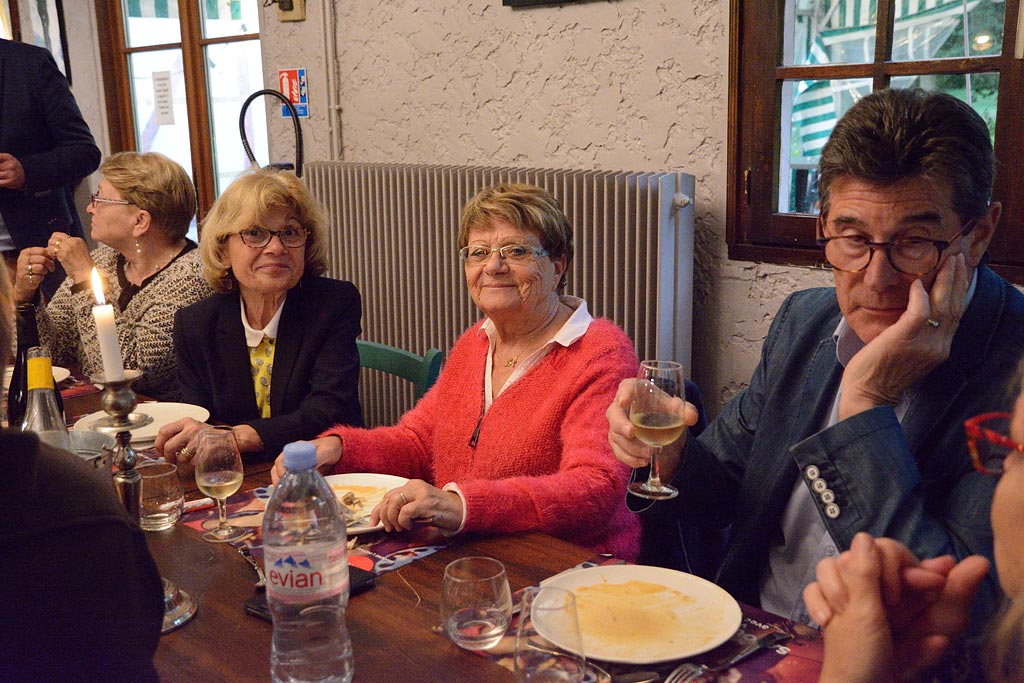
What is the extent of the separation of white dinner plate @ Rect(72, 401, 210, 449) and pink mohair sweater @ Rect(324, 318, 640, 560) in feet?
1.34

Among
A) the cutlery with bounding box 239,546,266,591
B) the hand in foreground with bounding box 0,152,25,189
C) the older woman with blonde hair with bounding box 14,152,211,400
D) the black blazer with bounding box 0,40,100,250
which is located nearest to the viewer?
the cutlery with bounding box 239,546,266,591

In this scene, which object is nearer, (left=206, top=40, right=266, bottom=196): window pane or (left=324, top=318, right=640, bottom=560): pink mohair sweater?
(left=324, top=318, right=640, bottom=560): pink mohair sweater

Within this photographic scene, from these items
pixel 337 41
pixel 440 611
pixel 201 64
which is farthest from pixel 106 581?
pixel 201 64

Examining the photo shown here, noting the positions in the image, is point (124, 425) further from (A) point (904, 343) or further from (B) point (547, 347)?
(A) point (904, 343)

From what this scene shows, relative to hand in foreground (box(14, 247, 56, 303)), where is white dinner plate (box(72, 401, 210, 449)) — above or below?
below

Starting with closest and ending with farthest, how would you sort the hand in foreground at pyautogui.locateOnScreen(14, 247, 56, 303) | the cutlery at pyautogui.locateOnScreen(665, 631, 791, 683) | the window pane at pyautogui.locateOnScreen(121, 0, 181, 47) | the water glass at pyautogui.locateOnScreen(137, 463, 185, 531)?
the cutlery at pyautogui.locateOnScreen(665, 631, 791, 683), the water glass at pyautogui.locateOnScreen(137, 463, 185, 531), the hand in foreground at pyautogui.locateOnScreen(14, 247, 56, 303), the window pane at pyautogui.locateOnScreen(121, 0, 181, 47)

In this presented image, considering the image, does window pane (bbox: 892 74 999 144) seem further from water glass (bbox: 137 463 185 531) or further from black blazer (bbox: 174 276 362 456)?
water glass (bbox: 137 463 185 531)

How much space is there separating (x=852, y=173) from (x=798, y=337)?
33 centimetres

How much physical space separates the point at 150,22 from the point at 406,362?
4309 millimetres

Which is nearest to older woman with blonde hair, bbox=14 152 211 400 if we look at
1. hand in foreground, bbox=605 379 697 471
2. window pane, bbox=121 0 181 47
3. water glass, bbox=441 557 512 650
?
hand in foreground, bbox=605 379 697 471

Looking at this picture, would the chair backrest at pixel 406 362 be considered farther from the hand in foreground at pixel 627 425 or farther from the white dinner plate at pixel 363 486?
the hand in foreground at pixel 627 425

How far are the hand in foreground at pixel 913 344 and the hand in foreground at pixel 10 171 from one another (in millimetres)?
3789

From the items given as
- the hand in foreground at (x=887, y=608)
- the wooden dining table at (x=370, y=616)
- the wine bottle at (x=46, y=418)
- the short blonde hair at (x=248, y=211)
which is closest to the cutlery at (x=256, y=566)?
the wooden dining table at (x=370, y=616)

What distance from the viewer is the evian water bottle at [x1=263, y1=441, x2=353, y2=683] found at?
1100 mm
